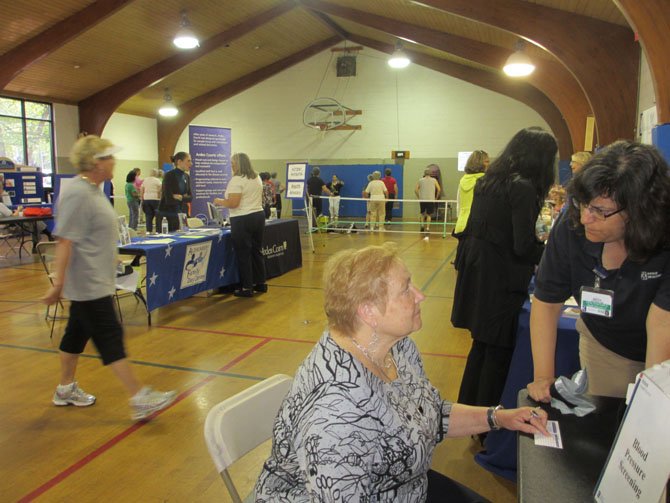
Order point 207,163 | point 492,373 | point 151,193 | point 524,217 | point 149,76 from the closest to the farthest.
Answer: point 524,217 → point 492,373 → point 207,163 → point 151,193 → point 149,76

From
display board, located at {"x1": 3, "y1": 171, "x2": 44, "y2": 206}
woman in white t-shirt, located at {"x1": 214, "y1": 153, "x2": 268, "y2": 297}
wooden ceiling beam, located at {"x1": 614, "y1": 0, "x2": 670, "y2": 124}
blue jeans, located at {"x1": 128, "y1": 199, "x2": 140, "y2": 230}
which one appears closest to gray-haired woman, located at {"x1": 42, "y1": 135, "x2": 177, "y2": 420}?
woman in white t-shirt, located at {"x1": 214, "y1": 153, "x2": 268, "y2": 297}

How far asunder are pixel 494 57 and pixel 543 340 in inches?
373

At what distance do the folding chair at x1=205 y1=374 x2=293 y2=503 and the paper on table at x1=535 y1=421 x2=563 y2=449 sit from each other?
0.68 metres

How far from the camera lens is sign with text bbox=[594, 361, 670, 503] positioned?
74cm

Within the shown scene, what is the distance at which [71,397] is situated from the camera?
113 inches

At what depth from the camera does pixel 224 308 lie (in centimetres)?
499

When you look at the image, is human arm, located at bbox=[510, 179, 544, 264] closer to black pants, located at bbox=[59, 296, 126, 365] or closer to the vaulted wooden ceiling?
black pants, located at bbox=[59, 296, 126, 365]

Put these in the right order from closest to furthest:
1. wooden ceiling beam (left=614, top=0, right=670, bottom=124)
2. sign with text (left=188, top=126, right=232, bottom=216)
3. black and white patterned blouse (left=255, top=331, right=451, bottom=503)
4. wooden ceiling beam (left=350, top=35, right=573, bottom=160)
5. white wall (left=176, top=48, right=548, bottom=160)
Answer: black and white patterned blouse (left=255, top=331, right=451, bottom=503) → wooden ceiling beam (left=614, top=0, right=670, bottom=124) → sign with text (left=188, top=126, right=232, bottom=216) → wooden ceiling beam (left=350, top=35, right=573, bottom=160) → white wall (left=176, top=48, right=548, bottom=160)

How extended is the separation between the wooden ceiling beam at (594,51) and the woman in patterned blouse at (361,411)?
20.5 ft

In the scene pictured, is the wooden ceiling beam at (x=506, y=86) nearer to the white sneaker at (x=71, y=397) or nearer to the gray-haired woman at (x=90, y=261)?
the gray-haired woman at (x=90, y=261)

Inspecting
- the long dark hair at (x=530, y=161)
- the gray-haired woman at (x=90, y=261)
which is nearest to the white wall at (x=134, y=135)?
the gray-haired woman at (x=90, y=261)

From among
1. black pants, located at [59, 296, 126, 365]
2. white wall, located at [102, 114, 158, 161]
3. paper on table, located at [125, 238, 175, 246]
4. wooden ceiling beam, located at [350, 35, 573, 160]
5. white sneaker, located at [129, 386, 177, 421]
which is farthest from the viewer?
white wall, located at [102, 114, 158, 161]

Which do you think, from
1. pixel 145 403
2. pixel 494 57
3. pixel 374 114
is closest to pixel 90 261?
pixel 145 403

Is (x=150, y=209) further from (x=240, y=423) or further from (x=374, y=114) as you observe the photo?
(x=240, y=423)
